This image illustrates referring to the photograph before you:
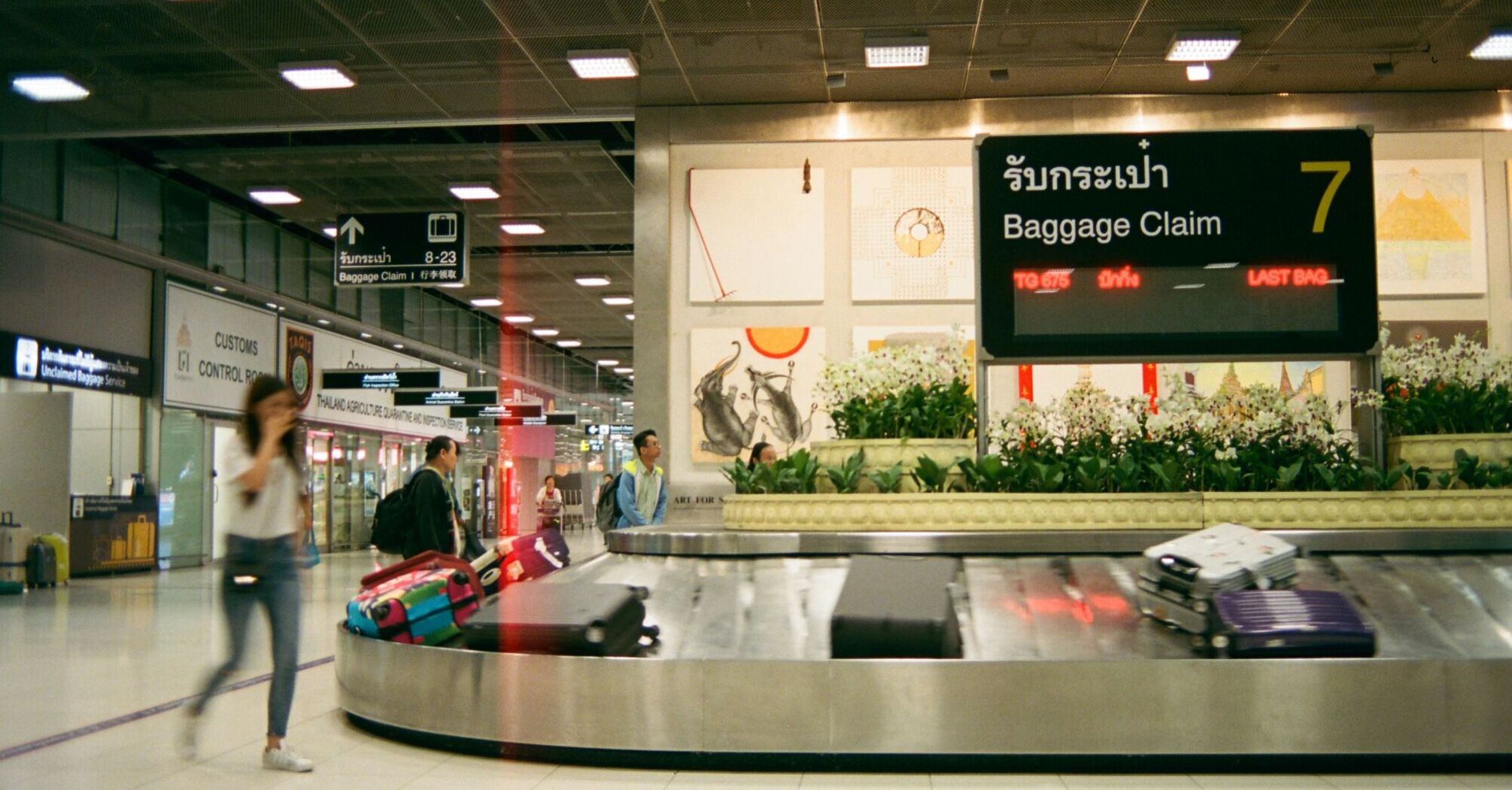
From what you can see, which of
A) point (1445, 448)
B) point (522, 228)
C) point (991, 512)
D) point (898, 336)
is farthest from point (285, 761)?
point (522, 228)

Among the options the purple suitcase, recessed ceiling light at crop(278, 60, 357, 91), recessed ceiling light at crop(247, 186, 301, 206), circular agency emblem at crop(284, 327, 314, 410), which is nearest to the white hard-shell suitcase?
the purple suitcase

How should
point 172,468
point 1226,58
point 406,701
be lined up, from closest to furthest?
point 406,701
point 1226,58
point 172,468

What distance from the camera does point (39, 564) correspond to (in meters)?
15.3

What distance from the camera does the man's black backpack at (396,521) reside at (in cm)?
771

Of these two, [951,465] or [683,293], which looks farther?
[683,293]

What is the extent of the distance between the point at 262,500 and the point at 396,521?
2.83 m

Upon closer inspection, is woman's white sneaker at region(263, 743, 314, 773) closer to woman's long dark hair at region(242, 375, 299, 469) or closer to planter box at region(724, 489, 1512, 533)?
woman's long dark hair at region(242, 375, 299, 469)

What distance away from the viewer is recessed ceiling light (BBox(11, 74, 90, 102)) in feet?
40.1

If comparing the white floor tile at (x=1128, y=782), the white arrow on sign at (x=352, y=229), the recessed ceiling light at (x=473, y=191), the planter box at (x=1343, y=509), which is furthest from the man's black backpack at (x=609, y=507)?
the recessed ceiling light at (x=473, y=191)

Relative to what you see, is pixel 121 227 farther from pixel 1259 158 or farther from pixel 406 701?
pixel 1259 158

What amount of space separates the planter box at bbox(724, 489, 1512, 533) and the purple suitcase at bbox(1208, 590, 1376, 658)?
1380 mm

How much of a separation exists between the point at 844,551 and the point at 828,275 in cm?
654

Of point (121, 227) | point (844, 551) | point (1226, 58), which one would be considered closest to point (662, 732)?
point (844, 551)

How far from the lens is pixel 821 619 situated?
5.39 m
